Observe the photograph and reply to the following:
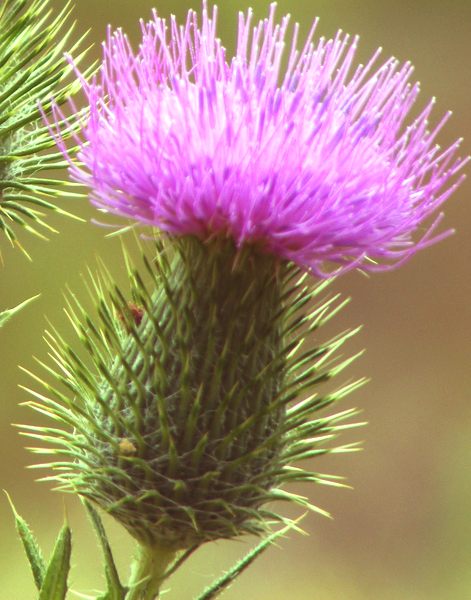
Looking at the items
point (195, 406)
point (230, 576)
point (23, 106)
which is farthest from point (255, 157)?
point (230, 576)

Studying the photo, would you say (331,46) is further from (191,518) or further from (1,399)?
(1,399)

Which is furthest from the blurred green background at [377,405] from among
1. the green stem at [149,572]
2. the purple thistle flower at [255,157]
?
the purple thistle flower at [255,157]

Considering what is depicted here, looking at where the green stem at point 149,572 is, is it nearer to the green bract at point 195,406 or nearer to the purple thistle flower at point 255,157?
the green bract at point 195,406

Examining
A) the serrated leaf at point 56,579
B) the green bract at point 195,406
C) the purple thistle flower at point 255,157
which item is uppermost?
the purple thistle flower at point 255,157

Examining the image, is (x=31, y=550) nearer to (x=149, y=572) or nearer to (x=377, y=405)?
(x=149, y=572)

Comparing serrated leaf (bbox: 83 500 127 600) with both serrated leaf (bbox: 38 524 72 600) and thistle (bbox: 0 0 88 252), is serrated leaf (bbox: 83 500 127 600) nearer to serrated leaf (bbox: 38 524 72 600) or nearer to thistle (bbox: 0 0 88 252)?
serrated leaf (bbox: 38 524 72 600)

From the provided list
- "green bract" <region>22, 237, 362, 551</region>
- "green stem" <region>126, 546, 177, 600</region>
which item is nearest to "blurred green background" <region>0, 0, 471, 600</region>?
"green stem" <region>126, 546, 177, 600</region>
